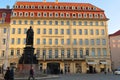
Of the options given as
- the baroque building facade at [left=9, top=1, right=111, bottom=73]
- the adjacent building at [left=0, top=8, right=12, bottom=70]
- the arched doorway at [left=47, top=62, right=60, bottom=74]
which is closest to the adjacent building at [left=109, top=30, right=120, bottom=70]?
the baroque building facade at [left=9, top=1, right=111, bottom=73]

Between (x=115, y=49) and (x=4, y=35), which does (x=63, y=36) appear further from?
(x=115, y=49)

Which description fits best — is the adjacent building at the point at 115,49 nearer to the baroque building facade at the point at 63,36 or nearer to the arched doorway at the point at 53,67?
the baroque building facade at the point at 63,36

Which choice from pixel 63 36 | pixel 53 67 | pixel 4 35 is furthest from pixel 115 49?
pixel 4 35

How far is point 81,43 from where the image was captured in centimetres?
5722

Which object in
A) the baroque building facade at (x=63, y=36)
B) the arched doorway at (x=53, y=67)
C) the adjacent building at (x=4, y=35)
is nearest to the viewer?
the adjacent building at (x=4, y=35)

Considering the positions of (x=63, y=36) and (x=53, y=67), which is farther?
(x=63, y=36)

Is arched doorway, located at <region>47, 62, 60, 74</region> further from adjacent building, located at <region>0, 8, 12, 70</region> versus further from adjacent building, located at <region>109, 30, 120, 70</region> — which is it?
adjacent building, located at <region>109, 30, 120, 70</region>

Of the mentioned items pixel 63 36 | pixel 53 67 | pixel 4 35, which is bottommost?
pixel 53 67

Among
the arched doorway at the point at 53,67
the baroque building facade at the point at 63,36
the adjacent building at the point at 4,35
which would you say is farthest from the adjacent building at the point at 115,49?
the adjacent building at the point at 4,35

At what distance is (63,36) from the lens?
57469 mm

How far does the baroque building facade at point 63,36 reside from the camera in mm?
55406

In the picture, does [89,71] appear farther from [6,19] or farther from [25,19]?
[6,19]

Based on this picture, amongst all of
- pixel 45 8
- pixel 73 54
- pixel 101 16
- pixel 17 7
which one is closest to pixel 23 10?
pixel 17 7

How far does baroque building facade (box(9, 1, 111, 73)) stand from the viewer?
55.4 metres
